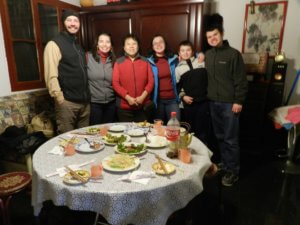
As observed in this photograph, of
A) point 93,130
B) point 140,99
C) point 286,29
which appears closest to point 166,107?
point 140,99

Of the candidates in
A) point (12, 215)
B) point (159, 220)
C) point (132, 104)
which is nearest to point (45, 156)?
point (159, 220)

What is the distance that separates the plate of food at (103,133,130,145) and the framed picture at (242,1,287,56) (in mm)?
2436

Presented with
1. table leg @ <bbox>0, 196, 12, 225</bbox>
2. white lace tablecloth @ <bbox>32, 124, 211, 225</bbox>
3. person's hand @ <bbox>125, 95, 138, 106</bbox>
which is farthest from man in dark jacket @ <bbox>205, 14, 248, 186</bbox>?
table leg @ <bbox>0, 196, 12, 225</bbox>

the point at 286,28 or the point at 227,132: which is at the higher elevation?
the point at 286,28

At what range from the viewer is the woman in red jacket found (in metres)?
2.37

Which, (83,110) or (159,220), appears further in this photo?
(83,110)

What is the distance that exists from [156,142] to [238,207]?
3.56 feet

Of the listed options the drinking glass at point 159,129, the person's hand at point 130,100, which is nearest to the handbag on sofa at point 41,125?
the person's hand at point 130,100

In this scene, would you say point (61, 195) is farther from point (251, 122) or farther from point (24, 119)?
point (251, 122)

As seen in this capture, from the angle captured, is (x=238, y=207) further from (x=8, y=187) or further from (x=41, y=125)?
(x=41, y=125)

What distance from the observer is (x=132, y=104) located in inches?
94.3

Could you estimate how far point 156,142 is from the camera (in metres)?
1.56

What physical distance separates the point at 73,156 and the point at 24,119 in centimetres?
141

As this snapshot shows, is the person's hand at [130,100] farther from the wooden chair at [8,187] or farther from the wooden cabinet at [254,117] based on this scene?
the wooden cabinet at [254,117]
